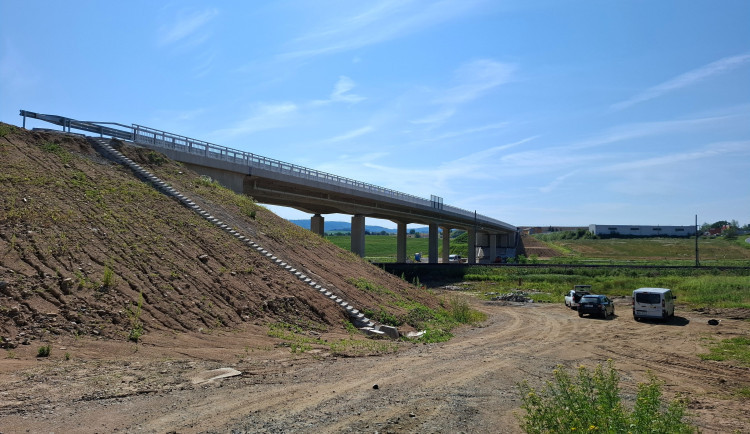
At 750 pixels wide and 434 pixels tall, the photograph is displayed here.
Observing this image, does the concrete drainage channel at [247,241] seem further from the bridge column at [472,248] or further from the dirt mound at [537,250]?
the dirt mound at [537,250]

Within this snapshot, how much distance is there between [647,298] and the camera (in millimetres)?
28703

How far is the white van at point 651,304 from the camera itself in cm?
→ 2825

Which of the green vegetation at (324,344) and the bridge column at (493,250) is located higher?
the bridge column at (493,250)

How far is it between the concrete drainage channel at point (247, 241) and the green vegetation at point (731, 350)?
10738mm

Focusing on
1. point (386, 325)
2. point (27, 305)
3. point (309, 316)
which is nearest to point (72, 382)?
point (27, 305)

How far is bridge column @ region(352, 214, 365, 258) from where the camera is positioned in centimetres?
5956

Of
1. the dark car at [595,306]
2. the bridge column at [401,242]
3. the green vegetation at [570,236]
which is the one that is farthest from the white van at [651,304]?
the green vegetation at [570,236]

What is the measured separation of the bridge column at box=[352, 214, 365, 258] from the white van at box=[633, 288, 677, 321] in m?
34.3

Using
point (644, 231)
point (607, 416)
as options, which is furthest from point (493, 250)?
point (607, 416)

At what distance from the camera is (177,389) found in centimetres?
1052

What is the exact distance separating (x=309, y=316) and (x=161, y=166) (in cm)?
1721

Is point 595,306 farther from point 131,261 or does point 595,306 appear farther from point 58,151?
point 58,151

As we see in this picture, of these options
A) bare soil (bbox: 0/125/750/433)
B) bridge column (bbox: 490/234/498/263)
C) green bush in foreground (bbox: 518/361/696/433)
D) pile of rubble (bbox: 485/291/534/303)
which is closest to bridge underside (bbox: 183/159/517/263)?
bare soil (bbox: 0/125/750/433)

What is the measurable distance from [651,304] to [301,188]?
29686 mm
